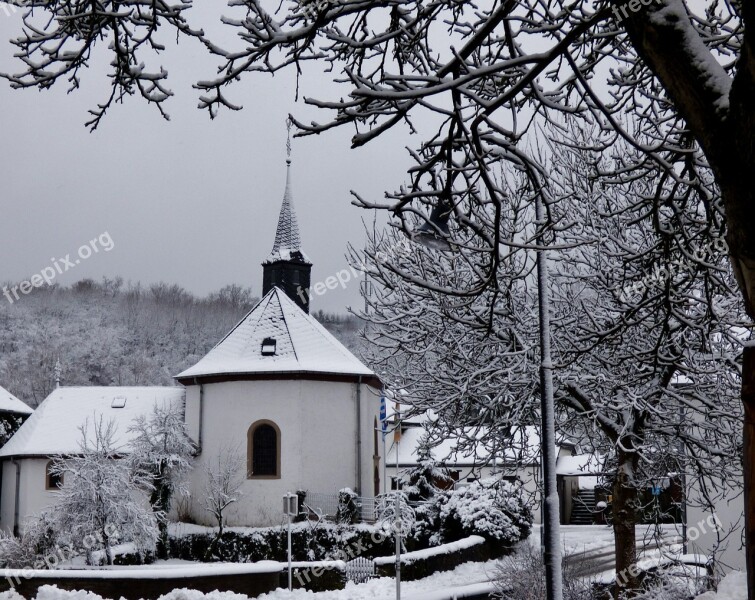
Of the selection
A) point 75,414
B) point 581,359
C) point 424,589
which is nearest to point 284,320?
point 75,414

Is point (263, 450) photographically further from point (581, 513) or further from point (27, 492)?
point (581, 513)

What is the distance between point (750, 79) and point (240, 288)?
116893mm

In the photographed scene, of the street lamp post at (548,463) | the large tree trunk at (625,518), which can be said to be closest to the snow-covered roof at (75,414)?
the large tree trunk at (625,518)

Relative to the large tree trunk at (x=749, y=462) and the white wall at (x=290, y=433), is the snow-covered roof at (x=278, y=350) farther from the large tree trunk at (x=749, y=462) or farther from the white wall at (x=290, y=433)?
the large tree trunk at (x=749, y=462)

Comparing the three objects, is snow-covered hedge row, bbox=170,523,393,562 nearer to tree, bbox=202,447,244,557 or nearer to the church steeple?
tree, bbox=202,447,244,557

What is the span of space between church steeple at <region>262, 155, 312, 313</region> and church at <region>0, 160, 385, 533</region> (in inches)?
119

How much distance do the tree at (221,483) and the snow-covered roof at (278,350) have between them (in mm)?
3047

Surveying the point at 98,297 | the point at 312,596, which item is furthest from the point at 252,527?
the point at 98,297

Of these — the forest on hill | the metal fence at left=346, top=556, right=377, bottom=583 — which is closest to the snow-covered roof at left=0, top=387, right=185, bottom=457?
the metal fence at left=346, top=556, right=377, bottom=583

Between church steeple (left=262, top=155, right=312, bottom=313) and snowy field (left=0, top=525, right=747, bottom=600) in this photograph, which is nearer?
snowy field (left=0, top=525, right=747, bottom=600)

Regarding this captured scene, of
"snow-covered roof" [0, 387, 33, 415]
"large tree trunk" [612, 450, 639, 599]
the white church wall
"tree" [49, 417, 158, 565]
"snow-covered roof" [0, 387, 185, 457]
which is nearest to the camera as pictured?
"large tree trunk" [612, 450, 639, 599]

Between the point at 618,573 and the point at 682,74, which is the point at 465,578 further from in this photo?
the point at 682,74

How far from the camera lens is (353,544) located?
2666 centimetres

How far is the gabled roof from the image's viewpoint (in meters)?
36.6
